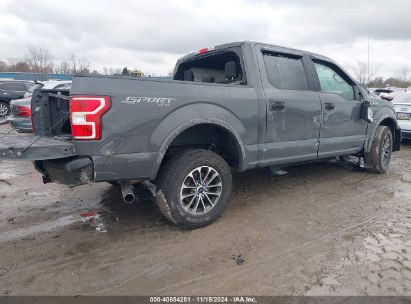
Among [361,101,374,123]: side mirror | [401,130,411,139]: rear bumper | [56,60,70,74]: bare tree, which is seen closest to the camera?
[361,101,374,123]: side mirror

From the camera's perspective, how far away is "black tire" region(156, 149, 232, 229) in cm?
322

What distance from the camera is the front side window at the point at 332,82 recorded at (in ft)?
15.2

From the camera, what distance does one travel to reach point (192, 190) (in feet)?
11.1

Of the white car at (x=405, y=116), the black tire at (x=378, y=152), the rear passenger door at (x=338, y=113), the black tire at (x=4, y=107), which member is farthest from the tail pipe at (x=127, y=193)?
the black tire at (x=4, y=107)

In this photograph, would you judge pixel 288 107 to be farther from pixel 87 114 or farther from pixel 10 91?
pixel 10 91

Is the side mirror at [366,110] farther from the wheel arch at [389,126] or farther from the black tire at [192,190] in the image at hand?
the black tire at [192,190]

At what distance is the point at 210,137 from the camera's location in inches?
150

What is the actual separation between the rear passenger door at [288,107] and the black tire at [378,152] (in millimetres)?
1709

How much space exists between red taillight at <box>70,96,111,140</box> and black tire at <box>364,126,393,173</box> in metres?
4.60

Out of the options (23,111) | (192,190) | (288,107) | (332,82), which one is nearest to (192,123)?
(192,190)

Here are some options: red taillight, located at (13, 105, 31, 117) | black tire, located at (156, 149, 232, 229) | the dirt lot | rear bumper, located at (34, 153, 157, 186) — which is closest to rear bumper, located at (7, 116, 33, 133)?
red taillight, located at (13, 105, 31, 117)

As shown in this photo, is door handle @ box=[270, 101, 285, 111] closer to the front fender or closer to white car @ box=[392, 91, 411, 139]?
the front fender

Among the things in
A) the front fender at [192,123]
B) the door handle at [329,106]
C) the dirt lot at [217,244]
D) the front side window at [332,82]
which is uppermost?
the front side window at [332,82]

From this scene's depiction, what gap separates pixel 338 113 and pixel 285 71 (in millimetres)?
1146
